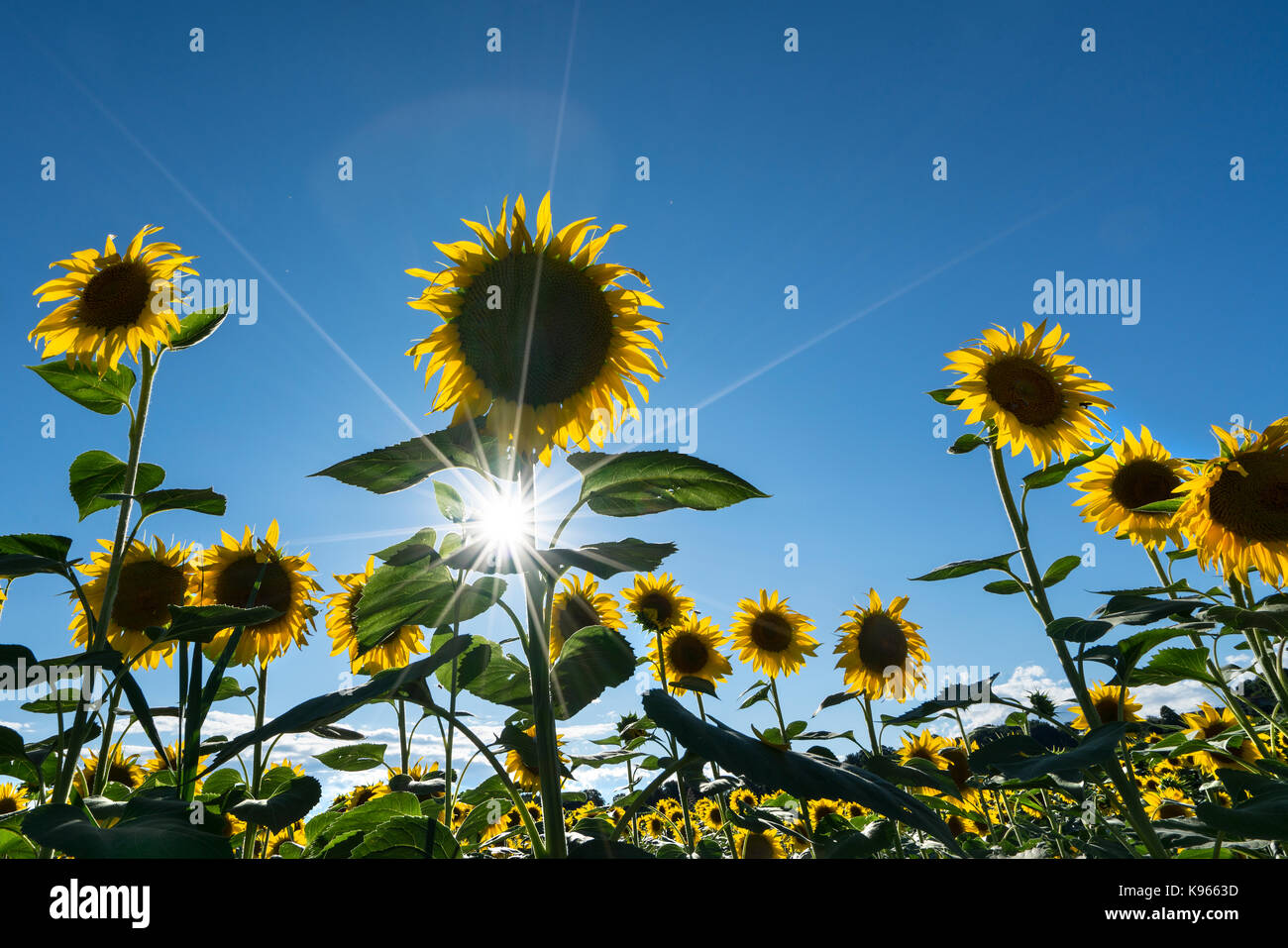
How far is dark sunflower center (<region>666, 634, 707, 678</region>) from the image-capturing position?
577 centimetres

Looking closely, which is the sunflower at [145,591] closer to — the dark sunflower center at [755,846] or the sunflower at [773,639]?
the dark sunflower center at [755,846]

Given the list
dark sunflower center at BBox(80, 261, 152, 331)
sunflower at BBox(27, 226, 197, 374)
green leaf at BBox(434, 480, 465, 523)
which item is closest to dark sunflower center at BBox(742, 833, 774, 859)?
green leaf at BBox(434, 480, 465, 523)

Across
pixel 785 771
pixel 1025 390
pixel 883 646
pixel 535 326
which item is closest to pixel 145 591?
pixel 535 326

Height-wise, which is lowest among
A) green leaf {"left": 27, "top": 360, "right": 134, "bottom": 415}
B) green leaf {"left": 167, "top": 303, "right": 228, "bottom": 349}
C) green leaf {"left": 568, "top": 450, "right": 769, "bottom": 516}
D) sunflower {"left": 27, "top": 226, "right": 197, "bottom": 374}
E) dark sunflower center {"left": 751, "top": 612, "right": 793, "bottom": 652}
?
dark sunflower center {"left": 751, "top": 612, "right": 793, "bottom": 652}

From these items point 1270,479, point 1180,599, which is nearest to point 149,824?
point 1180,599

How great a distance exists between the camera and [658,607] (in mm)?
5828

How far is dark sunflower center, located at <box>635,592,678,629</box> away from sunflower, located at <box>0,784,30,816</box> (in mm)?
4630

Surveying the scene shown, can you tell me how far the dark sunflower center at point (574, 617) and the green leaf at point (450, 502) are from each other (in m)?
0.73

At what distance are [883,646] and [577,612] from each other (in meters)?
3.71

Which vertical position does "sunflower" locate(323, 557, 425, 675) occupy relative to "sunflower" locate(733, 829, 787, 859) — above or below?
above

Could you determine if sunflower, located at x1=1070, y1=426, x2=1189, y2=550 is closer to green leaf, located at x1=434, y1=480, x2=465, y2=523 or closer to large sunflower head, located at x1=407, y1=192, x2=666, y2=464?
large sunflower head, located at x1=407, y1=192, x2=666, y2=464

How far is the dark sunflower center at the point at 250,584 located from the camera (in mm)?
3305
